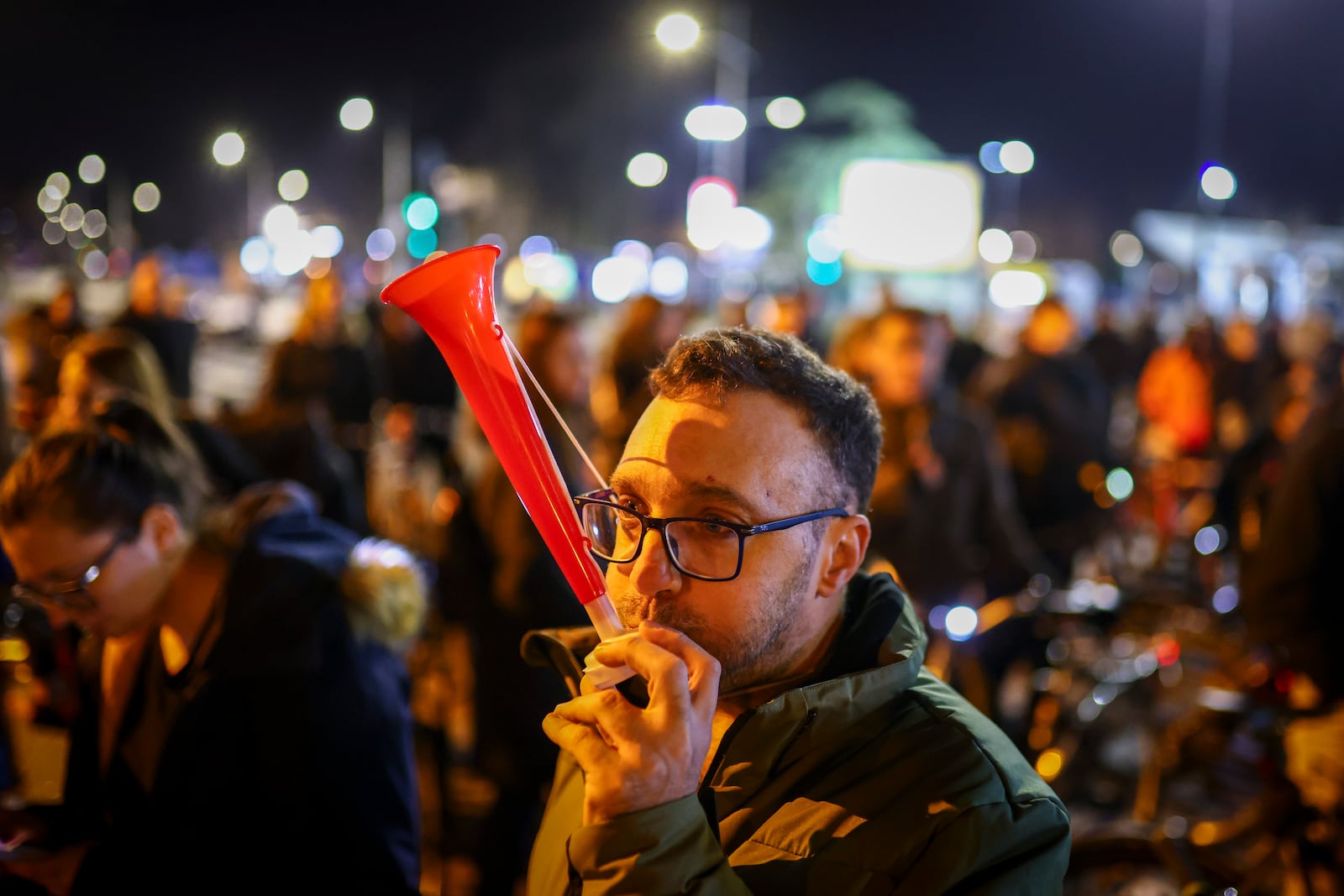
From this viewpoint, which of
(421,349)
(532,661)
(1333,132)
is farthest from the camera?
(1333,132)

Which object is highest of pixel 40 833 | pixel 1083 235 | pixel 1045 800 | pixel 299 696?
pixel 1083 235

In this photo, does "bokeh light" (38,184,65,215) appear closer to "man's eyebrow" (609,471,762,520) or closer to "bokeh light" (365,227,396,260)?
"bokeh light" (365,227,396,260)

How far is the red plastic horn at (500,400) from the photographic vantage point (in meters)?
1.74

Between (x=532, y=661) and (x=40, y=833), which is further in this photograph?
(x=40, y=833)

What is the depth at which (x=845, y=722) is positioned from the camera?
187 centimetres

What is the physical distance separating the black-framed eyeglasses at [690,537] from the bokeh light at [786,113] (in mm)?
23730

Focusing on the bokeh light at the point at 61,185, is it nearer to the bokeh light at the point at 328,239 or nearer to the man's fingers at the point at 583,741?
the bokeh light at the point at 328,239

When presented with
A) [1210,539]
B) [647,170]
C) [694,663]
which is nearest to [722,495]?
[694,663]

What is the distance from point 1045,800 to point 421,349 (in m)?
8.80

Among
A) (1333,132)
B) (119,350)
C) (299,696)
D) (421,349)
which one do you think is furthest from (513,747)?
(1333,132)

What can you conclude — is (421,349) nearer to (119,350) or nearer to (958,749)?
(119,350)

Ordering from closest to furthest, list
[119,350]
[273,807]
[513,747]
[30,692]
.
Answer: [273,807], [30,692], [513,747], [119,350]

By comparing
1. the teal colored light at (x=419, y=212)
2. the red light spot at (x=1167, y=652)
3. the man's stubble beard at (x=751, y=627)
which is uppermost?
the teal colored light at (x=419, y=212)

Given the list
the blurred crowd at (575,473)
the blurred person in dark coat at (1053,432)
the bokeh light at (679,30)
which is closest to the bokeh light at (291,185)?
the bokeh light at (679,30)
